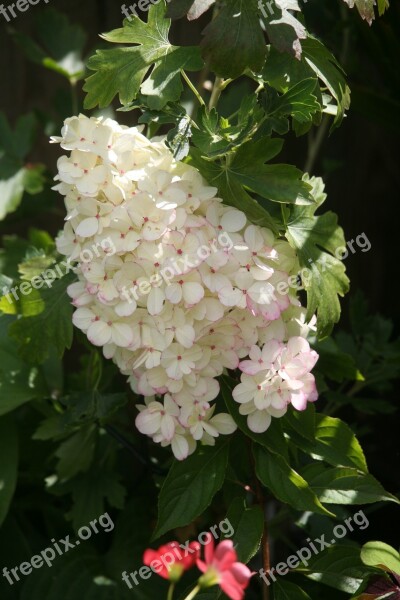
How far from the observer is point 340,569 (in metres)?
1.18

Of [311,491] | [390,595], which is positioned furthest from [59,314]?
[390,595]

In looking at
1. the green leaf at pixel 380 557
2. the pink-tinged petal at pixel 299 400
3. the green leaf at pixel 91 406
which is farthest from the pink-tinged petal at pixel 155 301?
the green leaf at pixel 380 557

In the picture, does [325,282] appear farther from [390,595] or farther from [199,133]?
[390,595]

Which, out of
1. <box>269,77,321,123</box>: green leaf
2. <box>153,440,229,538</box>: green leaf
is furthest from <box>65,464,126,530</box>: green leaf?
<box>269,77,321,123</box>: green leaf

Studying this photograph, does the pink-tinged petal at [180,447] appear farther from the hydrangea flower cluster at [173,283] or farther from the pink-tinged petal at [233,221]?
the pink-tinged petal at [233,221]

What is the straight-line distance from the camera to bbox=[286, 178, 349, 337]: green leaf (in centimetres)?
110

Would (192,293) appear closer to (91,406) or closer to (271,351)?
(271,351)

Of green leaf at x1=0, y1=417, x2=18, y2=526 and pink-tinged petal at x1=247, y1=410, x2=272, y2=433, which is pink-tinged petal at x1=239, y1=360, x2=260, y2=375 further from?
green leaf at x1=0, y1=417, x2=18, y2=526

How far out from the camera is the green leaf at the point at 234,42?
3.25 ft

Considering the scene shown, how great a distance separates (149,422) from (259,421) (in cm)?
15

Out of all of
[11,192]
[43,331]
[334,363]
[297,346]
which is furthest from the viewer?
[11,192]

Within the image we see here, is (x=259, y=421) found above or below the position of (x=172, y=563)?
below

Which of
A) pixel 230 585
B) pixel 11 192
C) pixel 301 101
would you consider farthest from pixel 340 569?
A: pixel 11 192

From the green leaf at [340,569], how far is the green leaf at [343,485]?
0.27ft
